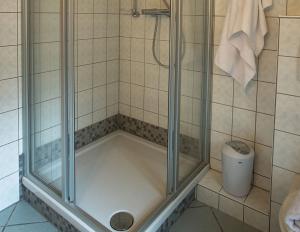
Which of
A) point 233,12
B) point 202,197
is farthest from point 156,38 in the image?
point 202,197

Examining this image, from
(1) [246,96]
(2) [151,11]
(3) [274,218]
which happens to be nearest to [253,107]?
(1) [246,96]

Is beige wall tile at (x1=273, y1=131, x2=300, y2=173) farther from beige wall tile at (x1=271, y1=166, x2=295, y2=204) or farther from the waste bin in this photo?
the waste bin

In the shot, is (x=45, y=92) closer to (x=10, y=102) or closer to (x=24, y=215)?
(x=10, y=102)

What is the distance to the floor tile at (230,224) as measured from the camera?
183 cm

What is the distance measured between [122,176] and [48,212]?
58 cm

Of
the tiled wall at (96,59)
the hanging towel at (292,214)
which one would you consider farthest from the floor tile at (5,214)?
the hanging towel at (292,214)

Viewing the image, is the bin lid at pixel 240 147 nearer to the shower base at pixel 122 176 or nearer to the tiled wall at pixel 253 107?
the tiled wall at pixel 253 107

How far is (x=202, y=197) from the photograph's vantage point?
6.72ft

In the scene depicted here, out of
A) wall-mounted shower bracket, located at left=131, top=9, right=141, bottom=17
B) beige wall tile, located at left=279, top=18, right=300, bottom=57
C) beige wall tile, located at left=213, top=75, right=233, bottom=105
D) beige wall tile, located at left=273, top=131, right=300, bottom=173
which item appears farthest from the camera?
wall-mounted shower bracket, located at left=131, top=9, right=141, bottom=17

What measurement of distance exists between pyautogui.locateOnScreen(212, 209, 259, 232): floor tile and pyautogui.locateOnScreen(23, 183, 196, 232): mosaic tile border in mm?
205

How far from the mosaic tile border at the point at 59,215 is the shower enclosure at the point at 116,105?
0.23 ft

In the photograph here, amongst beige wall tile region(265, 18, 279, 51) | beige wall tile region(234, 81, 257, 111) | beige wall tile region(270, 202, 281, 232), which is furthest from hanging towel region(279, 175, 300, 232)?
beige wall tile region(265, 18, 279, 51)

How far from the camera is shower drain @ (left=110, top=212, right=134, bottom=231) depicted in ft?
5.56

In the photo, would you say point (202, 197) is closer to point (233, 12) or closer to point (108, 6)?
point (233, 12)
